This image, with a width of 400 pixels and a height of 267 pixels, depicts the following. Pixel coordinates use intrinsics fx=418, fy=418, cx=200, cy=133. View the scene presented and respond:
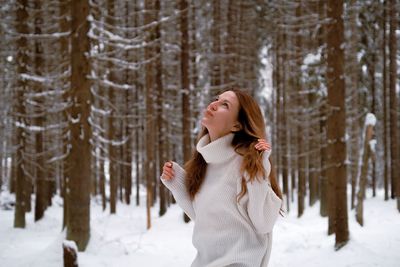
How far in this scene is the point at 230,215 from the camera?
83.4 inches

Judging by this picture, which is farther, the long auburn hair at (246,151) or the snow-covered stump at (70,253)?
the snow-covered stump at (70,253)

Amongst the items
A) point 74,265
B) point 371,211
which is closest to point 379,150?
point 371,211

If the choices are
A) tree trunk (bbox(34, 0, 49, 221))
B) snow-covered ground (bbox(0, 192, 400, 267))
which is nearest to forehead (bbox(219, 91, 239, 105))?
snow-covered ground (bbox(0, 192, 400, 267))

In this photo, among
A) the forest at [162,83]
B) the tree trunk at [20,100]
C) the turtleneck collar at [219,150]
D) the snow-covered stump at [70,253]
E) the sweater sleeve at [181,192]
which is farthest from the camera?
the tree trunk at [20,100]

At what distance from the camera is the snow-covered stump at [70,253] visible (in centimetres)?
760

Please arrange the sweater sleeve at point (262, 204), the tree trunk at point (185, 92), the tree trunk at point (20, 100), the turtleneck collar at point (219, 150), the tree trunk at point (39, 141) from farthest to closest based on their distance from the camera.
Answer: the tree trunk at point (185, 92) → the tree trunk at point (39, 141) → the tree trunk at point (20, 100) → the turtleneck collar at point (219, 150) → the sweater sleeve at point (262, 204)

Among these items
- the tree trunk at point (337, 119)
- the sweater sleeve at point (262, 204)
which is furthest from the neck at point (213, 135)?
the tree trunk at point (337, 119)

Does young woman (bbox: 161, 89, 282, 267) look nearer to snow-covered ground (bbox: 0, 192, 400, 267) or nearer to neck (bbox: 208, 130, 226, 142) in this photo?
neck (bbox: 208, 130, 226, 142)

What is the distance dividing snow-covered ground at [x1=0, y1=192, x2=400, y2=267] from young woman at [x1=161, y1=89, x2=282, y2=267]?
662 cm

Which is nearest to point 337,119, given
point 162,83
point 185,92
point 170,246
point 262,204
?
point 170,246

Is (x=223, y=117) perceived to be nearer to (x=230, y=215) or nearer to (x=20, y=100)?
(x=230, y=215)

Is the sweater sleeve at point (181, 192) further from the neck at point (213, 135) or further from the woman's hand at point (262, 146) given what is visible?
the woman's hand at point (262, 146)

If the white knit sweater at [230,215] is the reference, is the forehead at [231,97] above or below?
above

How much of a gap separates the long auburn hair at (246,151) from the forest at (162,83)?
253 inches
